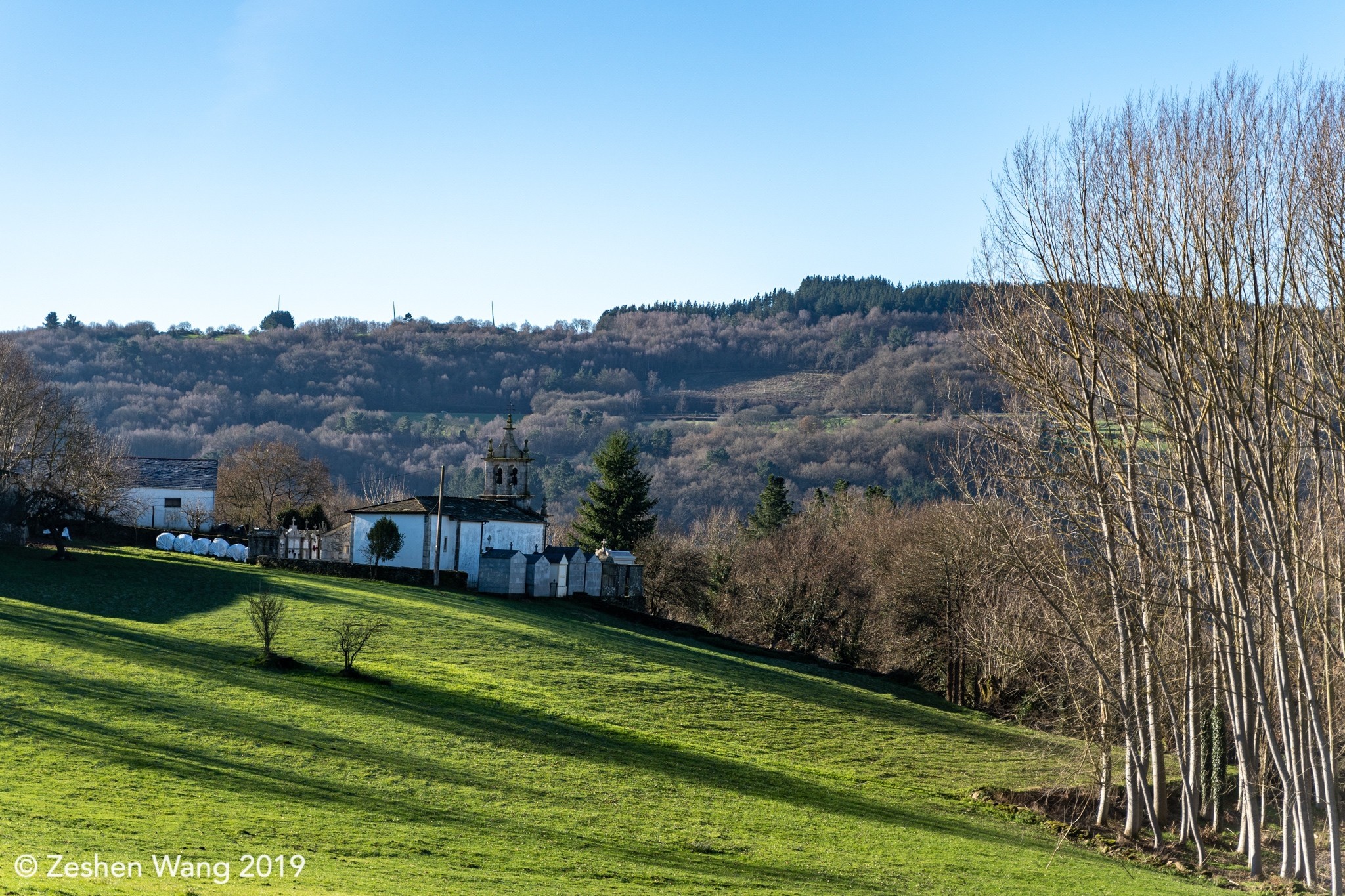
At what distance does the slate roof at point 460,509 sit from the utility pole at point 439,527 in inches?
24.1

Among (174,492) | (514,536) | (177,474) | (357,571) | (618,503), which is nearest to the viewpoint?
(357,571)

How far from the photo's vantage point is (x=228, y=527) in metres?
74.4

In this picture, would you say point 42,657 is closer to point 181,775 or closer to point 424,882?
point 181,775

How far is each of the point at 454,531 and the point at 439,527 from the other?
4.37 metres

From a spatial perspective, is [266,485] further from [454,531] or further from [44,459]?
[454,531]

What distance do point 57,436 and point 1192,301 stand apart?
64267 millimetres

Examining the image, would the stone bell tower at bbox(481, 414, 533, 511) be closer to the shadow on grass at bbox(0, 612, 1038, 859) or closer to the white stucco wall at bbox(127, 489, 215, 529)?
the white stucco wall at bbox(127, 489, 215, 529)

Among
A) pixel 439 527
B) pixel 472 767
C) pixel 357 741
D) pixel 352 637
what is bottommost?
pixel 472 767

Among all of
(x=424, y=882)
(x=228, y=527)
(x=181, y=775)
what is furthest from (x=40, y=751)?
(x=228, y=527)

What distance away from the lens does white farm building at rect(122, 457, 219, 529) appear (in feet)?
258

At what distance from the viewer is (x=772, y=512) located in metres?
85.0

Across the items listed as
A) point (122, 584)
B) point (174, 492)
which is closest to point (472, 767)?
point (122, 584)

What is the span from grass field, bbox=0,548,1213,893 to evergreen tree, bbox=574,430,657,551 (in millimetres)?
32303

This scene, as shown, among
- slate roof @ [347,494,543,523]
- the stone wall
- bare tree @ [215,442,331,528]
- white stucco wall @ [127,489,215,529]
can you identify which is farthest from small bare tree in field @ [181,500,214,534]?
the stone wall
